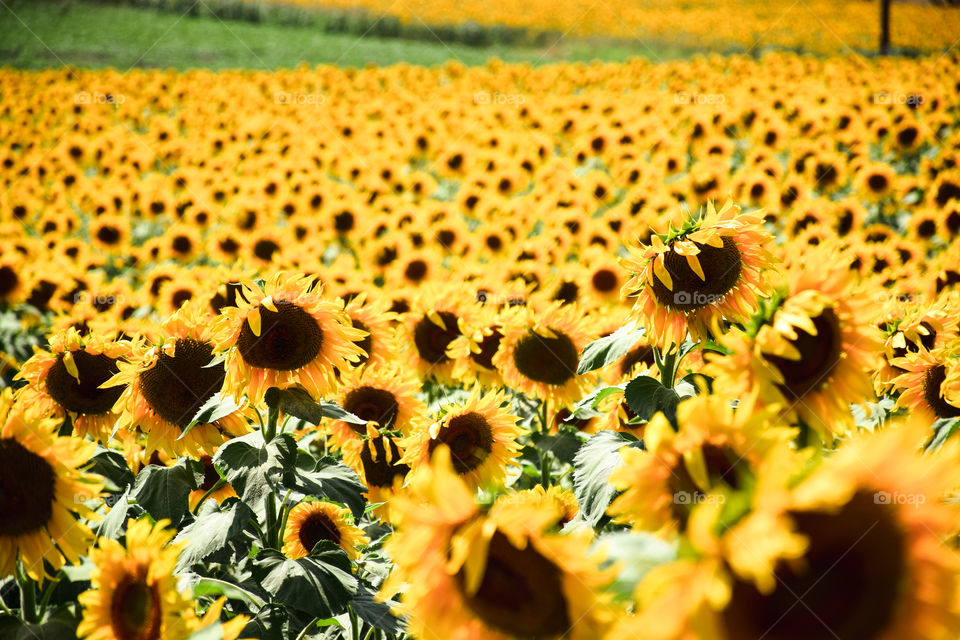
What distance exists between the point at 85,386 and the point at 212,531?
3.48ft

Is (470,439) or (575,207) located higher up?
(470,439)

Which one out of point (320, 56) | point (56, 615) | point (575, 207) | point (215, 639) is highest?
point (215, 639)

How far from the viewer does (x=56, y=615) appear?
1.75 metres

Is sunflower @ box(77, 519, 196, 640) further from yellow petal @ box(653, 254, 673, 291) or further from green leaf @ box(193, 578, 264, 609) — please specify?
yellow petal @ box(653, 254, 673, 291)

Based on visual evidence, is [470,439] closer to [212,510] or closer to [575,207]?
[212,510]

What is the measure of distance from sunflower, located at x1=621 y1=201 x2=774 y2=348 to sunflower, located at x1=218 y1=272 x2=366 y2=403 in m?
1.07

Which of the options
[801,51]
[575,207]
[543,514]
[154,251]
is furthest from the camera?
[801,51]

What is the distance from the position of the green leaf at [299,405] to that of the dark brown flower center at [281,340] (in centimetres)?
9

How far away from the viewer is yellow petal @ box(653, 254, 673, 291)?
2217 mm

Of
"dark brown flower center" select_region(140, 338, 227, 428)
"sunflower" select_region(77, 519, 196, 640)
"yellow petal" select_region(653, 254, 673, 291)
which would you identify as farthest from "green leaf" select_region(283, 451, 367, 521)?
"yellow petal" select_region(653, 254, 673, 291)

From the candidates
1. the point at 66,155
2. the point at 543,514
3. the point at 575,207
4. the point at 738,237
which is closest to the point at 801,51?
the point at 575,207

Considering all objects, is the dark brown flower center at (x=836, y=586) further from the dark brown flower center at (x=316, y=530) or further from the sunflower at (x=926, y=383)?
the dark brown flower center at (x=316, y=530)

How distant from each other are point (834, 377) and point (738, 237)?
0.87 meters

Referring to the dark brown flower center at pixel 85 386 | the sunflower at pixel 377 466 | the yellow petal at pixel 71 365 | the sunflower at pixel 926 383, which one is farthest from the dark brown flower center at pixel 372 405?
the sunflower at pixel 926 383
